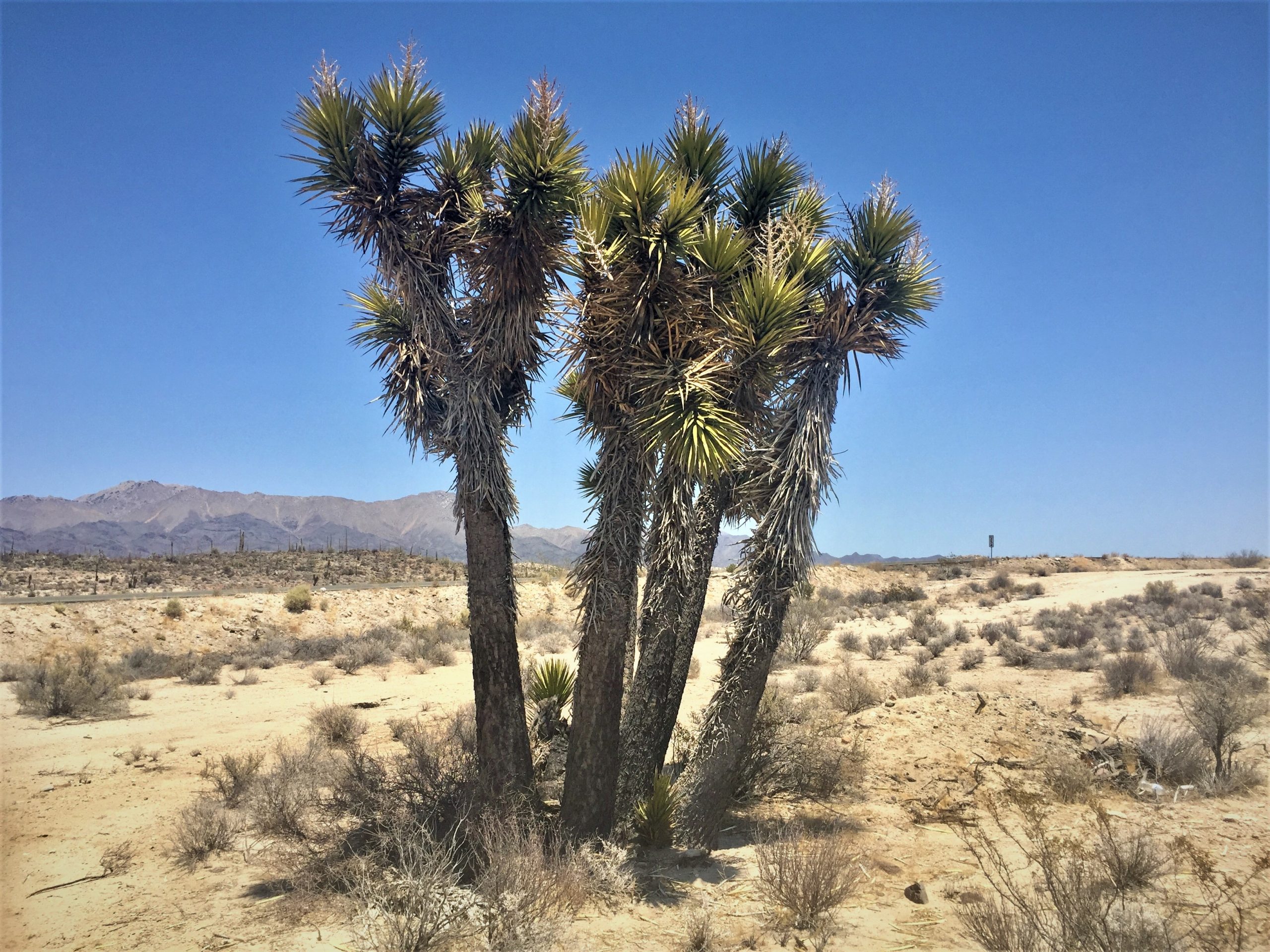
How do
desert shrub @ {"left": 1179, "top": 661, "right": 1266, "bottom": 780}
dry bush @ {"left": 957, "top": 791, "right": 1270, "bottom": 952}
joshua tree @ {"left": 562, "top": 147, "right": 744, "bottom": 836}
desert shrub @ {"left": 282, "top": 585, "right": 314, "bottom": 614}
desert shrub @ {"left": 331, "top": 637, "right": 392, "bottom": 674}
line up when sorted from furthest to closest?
desert shrub @ {"left": 282, "top": 585, "right": 314, "bottom": 614} < desert shrub @ {"left": 331, "top": 637, "right": 392, "bottom": 674} < desert shrub @ {"left": 1179, "top": 661, "right": 1266, "bottom": 780} < joshua tree @ {"left": 562, "top": 147, "right": 744, "bottom": 836} < dry bush @ {"left": 957, "top": 791, "right": 1270, "bottom": 952}

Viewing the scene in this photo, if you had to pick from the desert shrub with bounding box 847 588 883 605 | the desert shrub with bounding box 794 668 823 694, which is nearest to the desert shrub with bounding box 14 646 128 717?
the desert shrub with bounding box 794 668 823 694

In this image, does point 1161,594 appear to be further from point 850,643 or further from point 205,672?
point 205,672

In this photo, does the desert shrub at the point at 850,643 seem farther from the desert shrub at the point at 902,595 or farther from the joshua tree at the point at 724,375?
the joshua tree at the point at 724,375

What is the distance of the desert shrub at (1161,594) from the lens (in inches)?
998

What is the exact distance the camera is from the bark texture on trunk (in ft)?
23.8

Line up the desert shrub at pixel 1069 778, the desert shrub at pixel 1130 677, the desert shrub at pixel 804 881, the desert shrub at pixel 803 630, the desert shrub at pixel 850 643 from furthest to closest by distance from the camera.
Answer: the desert shrub at pixel 850 643 → the desert shrub at pixel 803 630 → the desert shrub at pixel 1130 677 → the desert shrub at pixel 1069 778 → the desert shrub at pixel 804 881

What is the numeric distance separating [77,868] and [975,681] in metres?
16.1

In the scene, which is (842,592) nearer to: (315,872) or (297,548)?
(315,872)

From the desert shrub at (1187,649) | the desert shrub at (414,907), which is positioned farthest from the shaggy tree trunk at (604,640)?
the desert shrub at (1187,649)

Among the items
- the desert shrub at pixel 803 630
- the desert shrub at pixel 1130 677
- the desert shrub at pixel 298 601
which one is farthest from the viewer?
the desert shrub at pixel 298 601

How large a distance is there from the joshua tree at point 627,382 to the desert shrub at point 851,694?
25.1ft

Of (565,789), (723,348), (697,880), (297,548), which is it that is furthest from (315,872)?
(297,548)

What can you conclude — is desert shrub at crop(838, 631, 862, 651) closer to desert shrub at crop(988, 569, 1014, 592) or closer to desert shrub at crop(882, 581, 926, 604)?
desert shrub at crop(882, 581, 926, 604)

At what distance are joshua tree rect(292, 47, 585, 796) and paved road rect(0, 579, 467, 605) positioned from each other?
15854 millimetres
